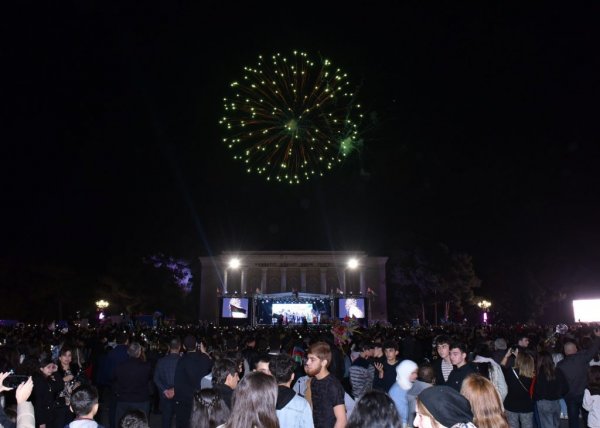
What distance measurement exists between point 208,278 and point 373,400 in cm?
6716

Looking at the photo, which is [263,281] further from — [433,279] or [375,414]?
[375,414]

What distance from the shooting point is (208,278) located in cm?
6919

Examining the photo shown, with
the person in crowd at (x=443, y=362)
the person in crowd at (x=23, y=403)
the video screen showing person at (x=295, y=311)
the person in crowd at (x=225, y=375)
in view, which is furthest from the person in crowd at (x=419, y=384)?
the video screen showing person at (x=295, y=311)

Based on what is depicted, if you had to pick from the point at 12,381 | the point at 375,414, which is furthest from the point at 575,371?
the point at 12,381

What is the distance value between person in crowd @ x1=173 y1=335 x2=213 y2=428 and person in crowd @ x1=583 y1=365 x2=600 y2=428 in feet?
21.4

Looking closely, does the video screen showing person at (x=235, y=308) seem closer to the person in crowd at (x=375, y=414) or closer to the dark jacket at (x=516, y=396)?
the dark jacket at (x=516, y=396)

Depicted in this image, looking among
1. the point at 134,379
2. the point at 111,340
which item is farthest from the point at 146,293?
the point at 134,379

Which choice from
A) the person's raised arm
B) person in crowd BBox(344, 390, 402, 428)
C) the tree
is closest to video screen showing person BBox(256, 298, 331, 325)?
the tree

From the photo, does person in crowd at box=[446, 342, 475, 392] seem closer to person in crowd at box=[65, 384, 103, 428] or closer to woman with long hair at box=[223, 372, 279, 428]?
woman with long hair at box=[223, 372, 279, 428]

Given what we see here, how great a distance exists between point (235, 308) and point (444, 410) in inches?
1748

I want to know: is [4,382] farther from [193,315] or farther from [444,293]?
[193,315]

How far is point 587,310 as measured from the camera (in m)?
41.2

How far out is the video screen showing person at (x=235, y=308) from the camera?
152 ft

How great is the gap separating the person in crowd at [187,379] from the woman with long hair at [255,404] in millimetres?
5457
